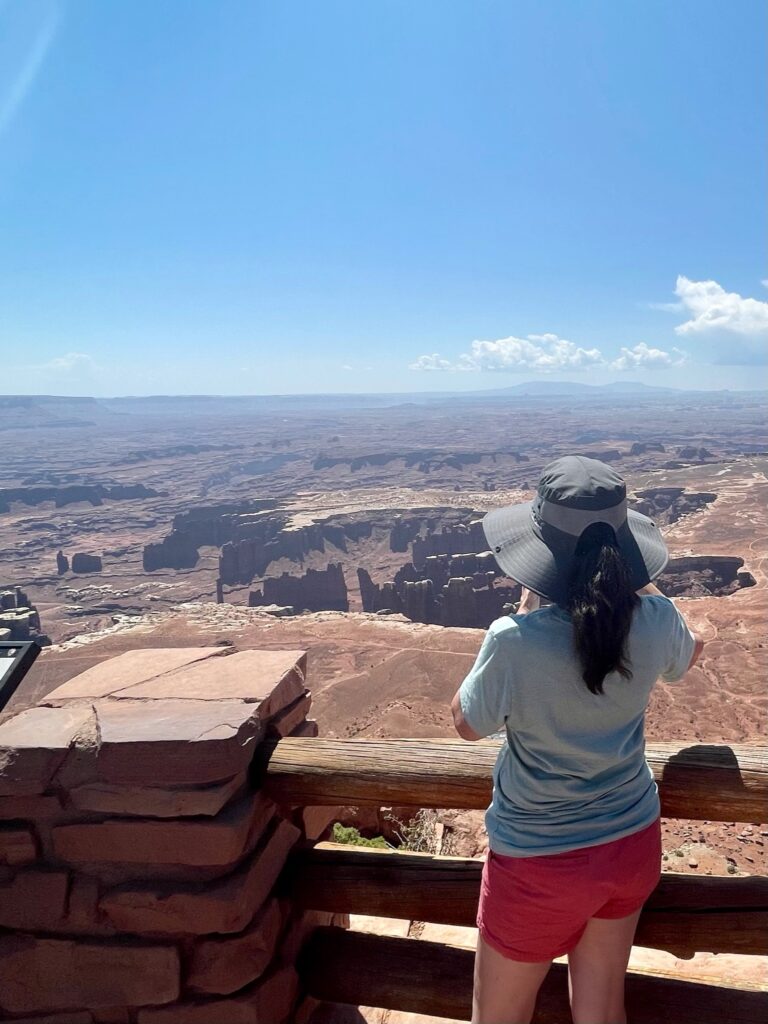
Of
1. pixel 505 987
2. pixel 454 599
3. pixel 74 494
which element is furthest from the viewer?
pixel 74 494

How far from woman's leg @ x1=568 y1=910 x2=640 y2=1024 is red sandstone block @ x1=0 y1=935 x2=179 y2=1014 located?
1337 millimetres

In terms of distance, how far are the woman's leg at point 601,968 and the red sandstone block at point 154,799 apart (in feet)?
3.86

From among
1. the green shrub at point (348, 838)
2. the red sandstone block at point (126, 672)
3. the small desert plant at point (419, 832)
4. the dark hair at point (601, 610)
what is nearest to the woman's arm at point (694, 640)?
the dark hair at point (601, 610)

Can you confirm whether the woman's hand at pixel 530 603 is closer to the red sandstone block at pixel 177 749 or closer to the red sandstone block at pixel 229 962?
the red sandstone block at pixel 177 749

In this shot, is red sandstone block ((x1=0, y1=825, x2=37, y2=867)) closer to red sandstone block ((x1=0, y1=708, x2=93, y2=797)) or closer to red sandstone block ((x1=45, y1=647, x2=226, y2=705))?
red sandstone block ((x1=0, y1=708, x2=93, y2=797))

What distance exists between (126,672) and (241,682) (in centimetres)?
63

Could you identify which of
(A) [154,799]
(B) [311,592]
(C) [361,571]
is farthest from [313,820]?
(B) [311,592]

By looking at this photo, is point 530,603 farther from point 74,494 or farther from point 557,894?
point 74,494

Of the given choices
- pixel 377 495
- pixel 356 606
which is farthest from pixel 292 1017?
pixel 377 495

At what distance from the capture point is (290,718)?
9.39 feet

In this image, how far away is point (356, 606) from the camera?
109 feet

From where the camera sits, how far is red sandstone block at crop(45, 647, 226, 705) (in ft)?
9.29

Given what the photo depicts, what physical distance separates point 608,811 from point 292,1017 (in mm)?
1681

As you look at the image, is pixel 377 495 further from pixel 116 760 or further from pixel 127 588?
pixel 116 760
